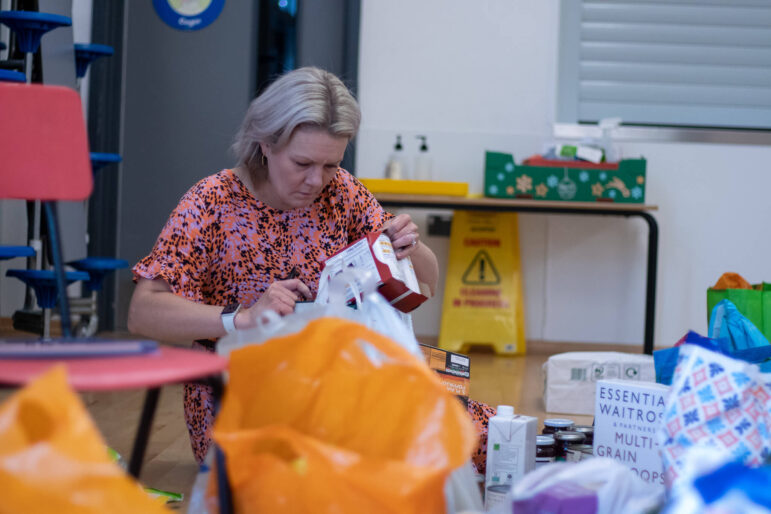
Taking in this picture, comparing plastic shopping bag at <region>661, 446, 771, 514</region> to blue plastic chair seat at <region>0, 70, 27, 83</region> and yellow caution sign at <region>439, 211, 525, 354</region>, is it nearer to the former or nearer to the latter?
blue plastic chair seat at <region>0, 70, 27, 83</region>

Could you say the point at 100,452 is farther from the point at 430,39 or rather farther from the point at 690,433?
the point at 430,39

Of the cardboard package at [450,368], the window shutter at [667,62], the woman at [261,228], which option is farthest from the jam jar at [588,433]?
the window shutter at [667,62]

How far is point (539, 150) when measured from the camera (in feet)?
12.8

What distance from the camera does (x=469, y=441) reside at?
0.94m

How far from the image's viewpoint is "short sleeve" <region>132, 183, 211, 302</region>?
1516 millimetres

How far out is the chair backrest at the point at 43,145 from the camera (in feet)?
3.71

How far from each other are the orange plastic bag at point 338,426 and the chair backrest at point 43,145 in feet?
1.17

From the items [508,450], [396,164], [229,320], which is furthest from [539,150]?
[229,320]

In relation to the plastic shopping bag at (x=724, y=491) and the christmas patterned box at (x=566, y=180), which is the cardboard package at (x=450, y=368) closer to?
the plastic shopping bag at (x=724, y=491)

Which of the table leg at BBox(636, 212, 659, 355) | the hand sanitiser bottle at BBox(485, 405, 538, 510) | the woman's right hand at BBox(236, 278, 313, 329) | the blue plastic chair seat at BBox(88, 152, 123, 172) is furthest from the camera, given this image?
the table leg at BBox(636, 212, 659, 355)

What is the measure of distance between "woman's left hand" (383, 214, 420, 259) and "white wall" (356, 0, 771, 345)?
7.80 feet

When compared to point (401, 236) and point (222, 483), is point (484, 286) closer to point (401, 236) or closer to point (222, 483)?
point (401, 236)

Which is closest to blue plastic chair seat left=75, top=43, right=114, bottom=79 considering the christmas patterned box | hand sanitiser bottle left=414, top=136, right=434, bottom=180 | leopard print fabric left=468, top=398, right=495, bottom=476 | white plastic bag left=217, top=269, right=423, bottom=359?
hand sanitiser bottle left=414, top=136, right=434, bottom=180

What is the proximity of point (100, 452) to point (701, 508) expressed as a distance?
55 centimetres
